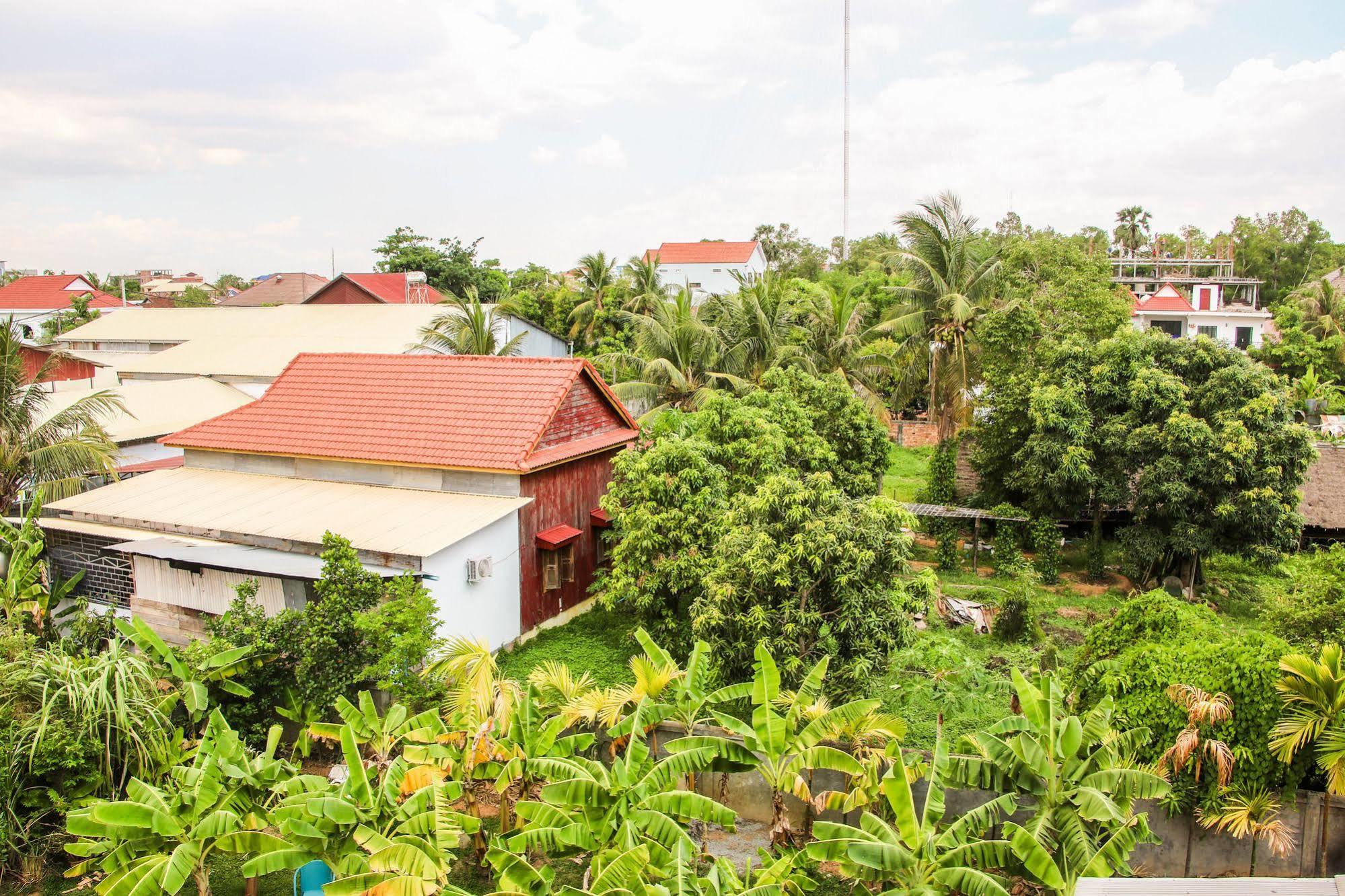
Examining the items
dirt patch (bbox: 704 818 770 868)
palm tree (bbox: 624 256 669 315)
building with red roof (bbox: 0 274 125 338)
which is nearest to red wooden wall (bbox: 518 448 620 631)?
dirt patch (bbox: 704 818 770 868)

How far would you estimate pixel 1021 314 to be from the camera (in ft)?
68.3

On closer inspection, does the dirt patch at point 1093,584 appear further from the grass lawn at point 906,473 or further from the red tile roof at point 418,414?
the red tile roof at point 418,414

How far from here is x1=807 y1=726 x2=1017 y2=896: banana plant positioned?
7430 mm

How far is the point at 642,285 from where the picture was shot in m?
38.0

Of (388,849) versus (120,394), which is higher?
(120,394)

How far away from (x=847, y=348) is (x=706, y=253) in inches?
1544

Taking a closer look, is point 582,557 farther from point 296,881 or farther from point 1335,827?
point 1335,827

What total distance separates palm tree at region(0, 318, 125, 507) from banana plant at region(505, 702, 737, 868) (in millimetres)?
11792

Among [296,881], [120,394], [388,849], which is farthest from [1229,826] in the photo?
[120,394]

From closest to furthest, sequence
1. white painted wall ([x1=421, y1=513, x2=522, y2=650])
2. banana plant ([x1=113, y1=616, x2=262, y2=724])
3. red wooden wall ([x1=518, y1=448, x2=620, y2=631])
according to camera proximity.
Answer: banana plant ([x1=113, y1=616, x2=262, y2=724])
white painted wall ([x1=421, y1=513, x2=522, y2=650])
red wooden wall ([x1=518, y1=448, x2=620, y2=631])

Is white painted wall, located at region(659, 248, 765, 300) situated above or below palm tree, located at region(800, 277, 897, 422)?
above

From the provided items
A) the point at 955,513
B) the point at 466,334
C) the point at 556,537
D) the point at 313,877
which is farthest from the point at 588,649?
the point at 466,334

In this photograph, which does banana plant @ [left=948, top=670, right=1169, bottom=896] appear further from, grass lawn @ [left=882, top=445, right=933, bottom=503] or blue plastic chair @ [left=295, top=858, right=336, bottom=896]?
grass lawn @ [left=882, top=445, right=933, bottom=503]

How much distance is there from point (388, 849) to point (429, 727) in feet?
6.36
